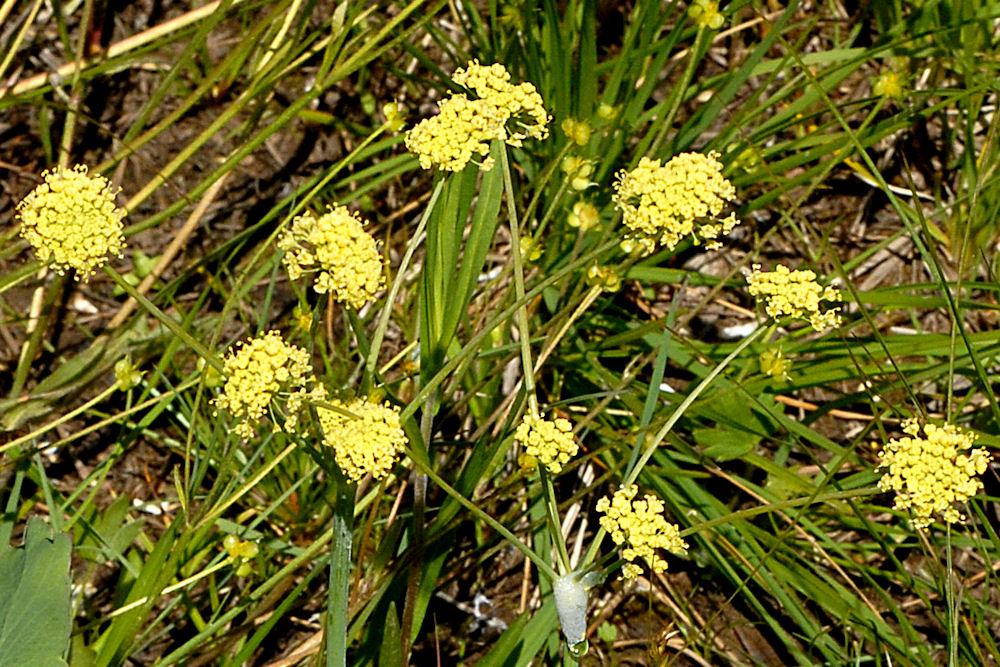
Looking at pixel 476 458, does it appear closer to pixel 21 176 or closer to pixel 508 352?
pixel 508 352

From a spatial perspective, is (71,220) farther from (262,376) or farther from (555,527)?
(555,527)

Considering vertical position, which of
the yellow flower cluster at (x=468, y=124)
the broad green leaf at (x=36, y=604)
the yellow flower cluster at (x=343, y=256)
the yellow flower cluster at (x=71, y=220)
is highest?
the yellow flower cluster at (x=71, y=220)

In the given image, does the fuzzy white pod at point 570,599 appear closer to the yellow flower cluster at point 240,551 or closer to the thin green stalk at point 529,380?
the thin green stalk at point 529,380

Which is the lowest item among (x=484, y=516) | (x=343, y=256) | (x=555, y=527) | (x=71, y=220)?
(x=555, y=527)

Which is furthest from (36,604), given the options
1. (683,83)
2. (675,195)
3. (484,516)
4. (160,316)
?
(683,83)

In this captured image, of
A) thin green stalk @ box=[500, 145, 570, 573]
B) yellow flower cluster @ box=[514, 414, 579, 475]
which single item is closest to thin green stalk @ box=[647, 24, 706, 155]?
thin green stalk @ box=[500, 145, 570, 573]

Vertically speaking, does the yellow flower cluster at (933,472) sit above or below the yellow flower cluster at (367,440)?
below

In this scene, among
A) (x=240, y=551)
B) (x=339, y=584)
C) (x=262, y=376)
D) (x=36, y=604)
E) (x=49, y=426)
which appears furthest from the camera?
(x=49, y=426)

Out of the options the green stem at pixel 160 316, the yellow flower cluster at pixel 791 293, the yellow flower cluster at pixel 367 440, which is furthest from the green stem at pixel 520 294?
the green stem at pixel 160 316

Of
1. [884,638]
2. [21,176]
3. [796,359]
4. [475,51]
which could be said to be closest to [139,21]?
[21,176]
